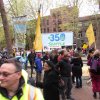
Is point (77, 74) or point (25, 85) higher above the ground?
point (25, 85)

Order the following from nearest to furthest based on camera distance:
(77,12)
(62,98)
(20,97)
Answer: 1. (20,97)
2. (62,98)
3. (77,12)

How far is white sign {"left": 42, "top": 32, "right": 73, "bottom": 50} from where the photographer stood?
19.1 metres

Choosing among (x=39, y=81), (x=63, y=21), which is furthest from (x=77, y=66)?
(x=63, y=21)

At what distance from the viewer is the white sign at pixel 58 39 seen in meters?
19.1

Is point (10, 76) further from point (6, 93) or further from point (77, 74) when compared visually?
point (77, 74)

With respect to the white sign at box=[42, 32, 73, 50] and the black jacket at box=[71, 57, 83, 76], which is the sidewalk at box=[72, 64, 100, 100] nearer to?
the black jacket at box=[71, 57, 83, 76]

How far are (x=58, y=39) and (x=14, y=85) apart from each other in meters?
16.5

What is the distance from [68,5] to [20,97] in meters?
59.0

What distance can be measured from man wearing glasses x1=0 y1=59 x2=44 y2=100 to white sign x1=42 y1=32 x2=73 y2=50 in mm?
15923

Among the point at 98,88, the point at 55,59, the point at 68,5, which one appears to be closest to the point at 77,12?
the point at 68,5

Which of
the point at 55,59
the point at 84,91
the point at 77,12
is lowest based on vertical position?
the point at 84,91

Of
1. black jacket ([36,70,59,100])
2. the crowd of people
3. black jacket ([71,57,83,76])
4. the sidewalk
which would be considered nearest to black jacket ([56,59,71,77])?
the crowd of people

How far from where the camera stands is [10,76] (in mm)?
3076

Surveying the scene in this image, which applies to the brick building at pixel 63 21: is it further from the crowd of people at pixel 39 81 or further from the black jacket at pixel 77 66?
the crowd of people at pixel 39 81
